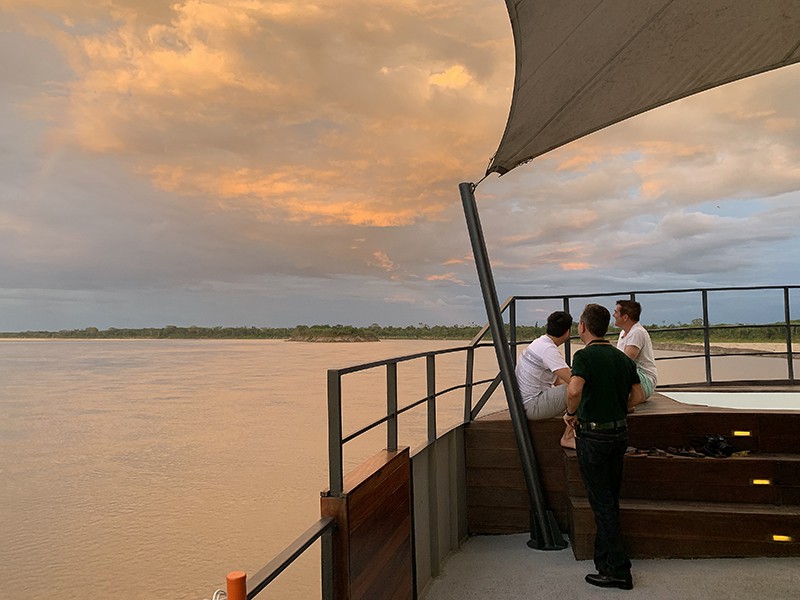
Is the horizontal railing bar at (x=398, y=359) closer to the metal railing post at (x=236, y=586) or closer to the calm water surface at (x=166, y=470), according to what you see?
the metal railing post at (x=236, y=586)

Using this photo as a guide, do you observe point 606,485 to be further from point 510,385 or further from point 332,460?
point 332,460

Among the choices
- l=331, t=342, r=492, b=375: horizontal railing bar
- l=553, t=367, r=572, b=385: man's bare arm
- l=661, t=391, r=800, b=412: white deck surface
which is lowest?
l=661, t=391, r=800, b=412: white deck surface

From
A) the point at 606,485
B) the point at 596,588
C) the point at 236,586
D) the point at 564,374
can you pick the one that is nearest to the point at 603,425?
the point at 606,485

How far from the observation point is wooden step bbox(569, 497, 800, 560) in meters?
3.21

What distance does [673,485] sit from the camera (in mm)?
3461

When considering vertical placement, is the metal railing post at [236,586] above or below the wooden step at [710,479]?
above

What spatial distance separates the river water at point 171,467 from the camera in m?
24.8

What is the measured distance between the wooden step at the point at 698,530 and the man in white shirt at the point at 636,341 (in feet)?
3.10

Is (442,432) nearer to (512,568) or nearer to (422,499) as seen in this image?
(422,499)

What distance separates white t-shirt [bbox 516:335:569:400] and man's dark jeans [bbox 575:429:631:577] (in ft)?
2.55

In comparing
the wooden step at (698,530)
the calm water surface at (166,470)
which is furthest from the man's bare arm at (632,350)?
the calm water surface at (166,470)

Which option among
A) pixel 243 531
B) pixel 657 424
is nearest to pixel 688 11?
pixel 657 424

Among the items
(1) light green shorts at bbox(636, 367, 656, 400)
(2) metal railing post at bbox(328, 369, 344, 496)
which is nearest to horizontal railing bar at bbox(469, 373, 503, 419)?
(1) light green shorts at bbox(636, 367, 656, 400)

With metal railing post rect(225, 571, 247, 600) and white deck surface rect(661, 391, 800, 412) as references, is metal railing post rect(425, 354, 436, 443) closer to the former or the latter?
white deck surface rect(661, 391, 800, 412)
